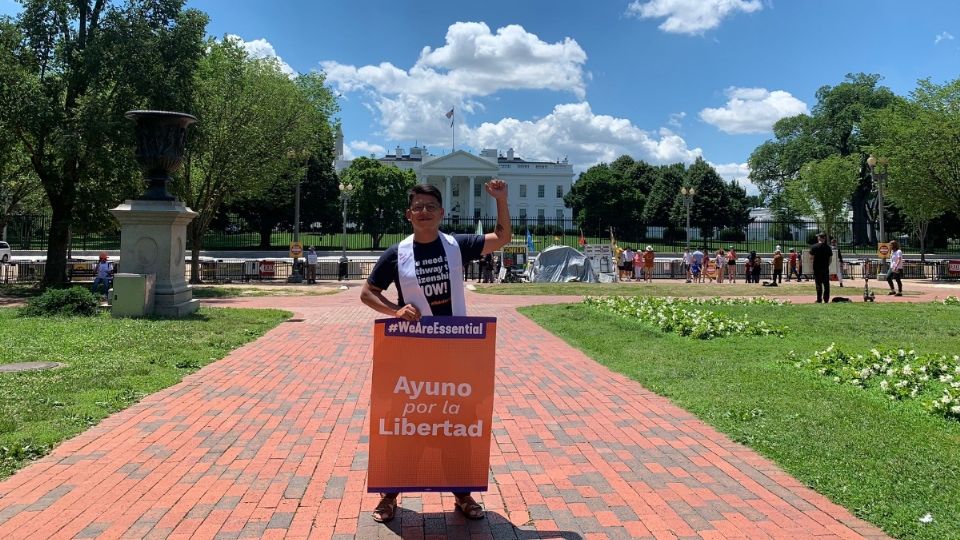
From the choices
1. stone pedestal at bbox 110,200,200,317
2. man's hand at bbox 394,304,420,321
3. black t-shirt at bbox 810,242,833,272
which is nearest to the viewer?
man's hand at bbox 394,304,420,321

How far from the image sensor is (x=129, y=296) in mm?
11961

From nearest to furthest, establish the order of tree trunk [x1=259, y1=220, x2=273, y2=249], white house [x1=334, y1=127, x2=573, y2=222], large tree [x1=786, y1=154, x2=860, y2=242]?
tree trunk [x1=259, y1=220, x2=273, y2=249] < large tree [x1=786, y1=154, x2=860, y2=242] < white house [x1=334, y1=127, x2=573, y2=222]

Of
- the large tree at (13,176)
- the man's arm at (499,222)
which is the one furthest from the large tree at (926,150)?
the large tree at (13,176)

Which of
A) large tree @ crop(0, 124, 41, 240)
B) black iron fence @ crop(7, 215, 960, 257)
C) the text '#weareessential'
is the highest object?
large tree @ crop(0, 124, 41, 240)

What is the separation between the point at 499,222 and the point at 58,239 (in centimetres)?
2046

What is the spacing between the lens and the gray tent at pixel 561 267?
94.7 ft

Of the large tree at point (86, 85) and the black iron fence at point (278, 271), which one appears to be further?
the black iron fence at point (278, 271)

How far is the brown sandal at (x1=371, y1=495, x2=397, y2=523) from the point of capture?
3480 millimetres

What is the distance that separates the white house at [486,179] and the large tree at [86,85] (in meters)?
57.7

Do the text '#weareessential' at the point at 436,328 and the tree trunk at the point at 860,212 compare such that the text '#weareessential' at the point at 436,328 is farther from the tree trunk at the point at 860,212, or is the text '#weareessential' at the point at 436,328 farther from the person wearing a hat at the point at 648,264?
the tree trunk at the point at 860,212

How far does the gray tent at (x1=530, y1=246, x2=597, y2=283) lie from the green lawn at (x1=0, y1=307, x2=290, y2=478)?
17469 millimetres

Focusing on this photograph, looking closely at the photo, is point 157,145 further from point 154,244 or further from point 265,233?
point 265,233

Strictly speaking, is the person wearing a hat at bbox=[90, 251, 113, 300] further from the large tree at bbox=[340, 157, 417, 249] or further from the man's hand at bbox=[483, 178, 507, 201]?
the large tree at bbox=[340, 157, 417, 249]

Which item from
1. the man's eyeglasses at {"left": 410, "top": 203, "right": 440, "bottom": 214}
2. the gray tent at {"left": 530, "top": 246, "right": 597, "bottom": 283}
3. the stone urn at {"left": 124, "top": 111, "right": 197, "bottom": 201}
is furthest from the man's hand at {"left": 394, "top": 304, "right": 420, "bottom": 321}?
the gray tent at {"left": 530, "top": 246, "right": 597, "bottom": 283}
